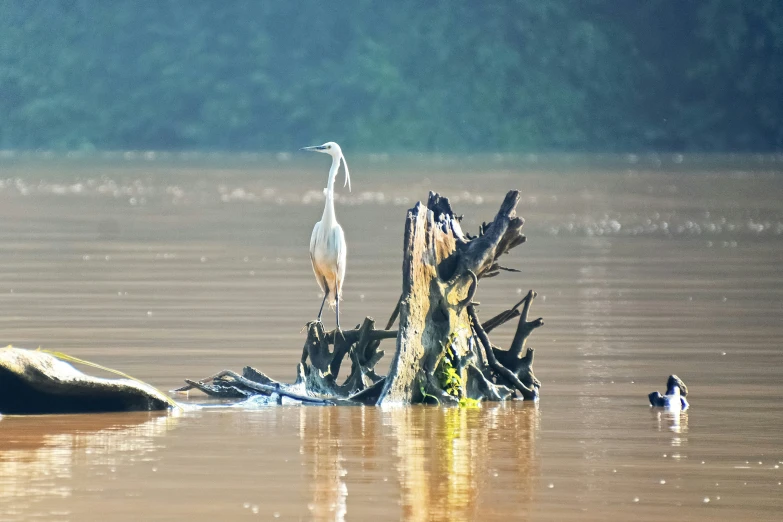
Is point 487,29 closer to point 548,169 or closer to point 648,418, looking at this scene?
point 548,169

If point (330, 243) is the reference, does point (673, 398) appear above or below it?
below

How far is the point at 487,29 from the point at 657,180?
62.3m

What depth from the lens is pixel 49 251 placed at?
24.3m

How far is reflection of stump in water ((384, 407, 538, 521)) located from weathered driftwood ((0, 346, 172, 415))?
150 centimetres

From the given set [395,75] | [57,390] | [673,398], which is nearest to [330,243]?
[57,390]

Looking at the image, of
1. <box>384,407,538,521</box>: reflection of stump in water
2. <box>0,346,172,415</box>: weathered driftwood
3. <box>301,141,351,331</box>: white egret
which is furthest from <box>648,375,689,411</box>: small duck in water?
<box>0,346,172,415</box>: weathered driftwood

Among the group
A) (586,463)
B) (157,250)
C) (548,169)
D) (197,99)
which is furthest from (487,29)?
(586,463)

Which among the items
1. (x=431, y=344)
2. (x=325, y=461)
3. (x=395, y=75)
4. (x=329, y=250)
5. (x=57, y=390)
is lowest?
(x=325, y=461)

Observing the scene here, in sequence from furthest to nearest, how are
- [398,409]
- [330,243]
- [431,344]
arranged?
[330,243], [431,344], [398,409]

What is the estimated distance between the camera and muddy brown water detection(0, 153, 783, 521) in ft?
27.1

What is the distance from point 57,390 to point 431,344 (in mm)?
2250

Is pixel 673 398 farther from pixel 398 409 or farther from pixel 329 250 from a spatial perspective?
pixel 329 250

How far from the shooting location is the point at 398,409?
1065 cm

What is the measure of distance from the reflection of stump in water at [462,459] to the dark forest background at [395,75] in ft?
319
